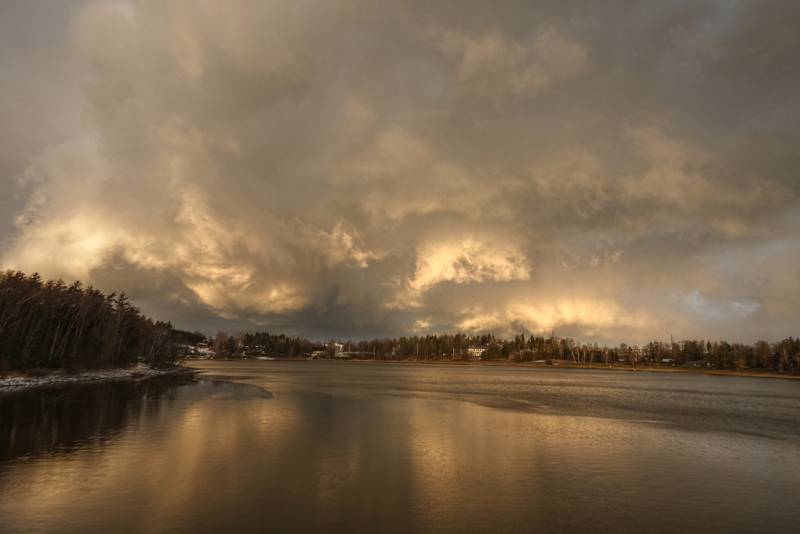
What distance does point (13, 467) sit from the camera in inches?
958

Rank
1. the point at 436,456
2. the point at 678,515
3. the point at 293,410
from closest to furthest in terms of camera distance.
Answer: the point at 678,515 → the point at 436,456 → the point at 293,410

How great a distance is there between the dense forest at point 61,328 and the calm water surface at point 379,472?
33.5m

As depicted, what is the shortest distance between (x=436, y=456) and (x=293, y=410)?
25.8m

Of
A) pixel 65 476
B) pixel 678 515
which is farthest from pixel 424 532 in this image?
pixel 65 476

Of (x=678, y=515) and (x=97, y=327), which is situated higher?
(x=97, y=327)

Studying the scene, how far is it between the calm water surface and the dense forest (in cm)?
3350

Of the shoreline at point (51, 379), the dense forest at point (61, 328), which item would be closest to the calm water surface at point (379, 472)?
the shoreline at point (51, 379)

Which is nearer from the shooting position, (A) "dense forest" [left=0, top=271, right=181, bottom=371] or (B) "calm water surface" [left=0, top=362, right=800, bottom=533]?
(B) "calm water surface" [left=0, top=362, right=800, bottom=533]

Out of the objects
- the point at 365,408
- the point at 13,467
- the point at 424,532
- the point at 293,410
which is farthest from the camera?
the point at 365,408

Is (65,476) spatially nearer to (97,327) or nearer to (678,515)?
(678,515)

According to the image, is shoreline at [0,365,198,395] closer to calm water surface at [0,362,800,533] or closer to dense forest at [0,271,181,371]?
dense forest at [0,271,181,371]

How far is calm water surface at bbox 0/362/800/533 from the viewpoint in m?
19.0

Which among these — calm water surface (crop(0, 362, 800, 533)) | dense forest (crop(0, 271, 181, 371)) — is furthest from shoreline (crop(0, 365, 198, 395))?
calm water surface (crop(0, 362, 800, 533))

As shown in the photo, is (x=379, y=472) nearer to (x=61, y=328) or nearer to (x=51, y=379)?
(x=51, y=379)
